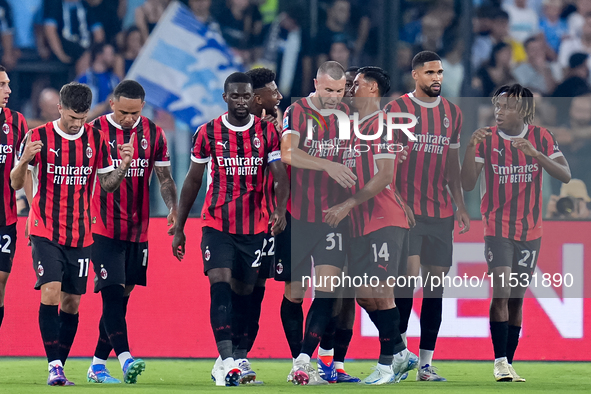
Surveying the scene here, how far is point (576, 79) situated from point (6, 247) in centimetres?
623

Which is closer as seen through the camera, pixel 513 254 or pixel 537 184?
pixel 513 254

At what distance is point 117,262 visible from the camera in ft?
20.2

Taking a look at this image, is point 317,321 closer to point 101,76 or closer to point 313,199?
point 313,199

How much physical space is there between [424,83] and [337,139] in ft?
3.17

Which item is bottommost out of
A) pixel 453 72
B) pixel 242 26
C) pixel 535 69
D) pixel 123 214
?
pixel 123 214

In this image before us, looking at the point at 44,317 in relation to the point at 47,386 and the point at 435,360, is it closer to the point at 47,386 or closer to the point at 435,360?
the point at 47,386

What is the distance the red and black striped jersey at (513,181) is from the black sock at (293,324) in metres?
1.53

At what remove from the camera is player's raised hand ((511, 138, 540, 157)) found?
645 cm

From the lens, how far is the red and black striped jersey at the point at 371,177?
602 cm

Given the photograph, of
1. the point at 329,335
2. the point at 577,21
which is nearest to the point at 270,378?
the point at 329,335

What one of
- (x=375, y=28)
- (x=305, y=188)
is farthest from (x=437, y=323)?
(x=375, y=28)

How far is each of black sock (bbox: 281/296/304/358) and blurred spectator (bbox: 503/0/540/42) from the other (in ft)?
17.0

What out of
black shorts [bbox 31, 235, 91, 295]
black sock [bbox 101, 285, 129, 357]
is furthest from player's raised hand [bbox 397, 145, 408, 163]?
black shorts [bbox 31, 235, 91, 295]

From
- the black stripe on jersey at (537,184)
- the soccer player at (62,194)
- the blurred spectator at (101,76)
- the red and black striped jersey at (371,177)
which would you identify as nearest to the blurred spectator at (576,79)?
the black stripe on jersey at (537,184)
